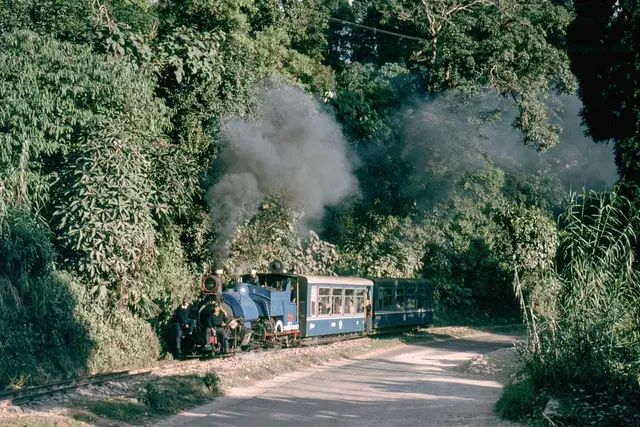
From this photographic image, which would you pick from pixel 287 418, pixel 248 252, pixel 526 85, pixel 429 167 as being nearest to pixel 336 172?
pixel 248 252

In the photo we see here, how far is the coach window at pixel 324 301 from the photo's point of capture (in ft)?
81.1

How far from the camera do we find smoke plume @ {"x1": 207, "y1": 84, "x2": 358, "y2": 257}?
24969mm

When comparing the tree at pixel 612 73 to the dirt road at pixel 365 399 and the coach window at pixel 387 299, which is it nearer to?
the dirt road at pixel 365 399

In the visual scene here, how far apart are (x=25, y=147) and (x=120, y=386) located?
7.36m

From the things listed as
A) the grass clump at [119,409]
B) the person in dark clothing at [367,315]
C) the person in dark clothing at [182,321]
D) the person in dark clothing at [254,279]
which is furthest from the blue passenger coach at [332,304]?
the grass clump at [119,409]

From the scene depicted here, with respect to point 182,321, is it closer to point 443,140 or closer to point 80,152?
point 80,152

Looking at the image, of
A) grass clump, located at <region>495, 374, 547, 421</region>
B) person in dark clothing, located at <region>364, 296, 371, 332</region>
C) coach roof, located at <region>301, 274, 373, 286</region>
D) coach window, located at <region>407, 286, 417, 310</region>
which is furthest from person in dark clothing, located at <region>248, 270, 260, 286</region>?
coach window, located at <region>407, 286, 417, 310</region>

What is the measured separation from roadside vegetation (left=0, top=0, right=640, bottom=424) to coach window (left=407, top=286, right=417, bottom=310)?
10.3 ft

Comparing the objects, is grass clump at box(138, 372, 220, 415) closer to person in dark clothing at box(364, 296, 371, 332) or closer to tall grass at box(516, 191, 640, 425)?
tall grass at box(516, 191, 640, 425)

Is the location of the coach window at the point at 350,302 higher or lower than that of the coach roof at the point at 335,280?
lower

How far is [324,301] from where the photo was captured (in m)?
25.0

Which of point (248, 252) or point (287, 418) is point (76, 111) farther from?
point (287, 418)

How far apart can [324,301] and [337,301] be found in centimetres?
100

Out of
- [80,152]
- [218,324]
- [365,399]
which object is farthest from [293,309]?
[365,399]
